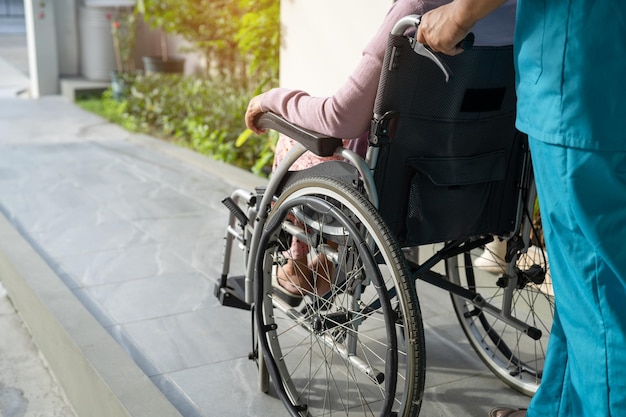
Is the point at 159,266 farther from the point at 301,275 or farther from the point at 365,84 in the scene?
the point at 365,84

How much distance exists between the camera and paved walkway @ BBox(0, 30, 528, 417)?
96.1 inches

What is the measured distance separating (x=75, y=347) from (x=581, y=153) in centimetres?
177

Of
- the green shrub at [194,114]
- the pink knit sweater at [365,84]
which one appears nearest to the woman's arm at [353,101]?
the pink knit sweater at [365,84]

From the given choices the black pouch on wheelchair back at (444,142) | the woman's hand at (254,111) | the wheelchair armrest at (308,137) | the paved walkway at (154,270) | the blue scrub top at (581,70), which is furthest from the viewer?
the paved walkway at (154,270)

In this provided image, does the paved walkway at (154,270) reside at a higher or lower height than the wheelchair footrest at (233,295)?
lower

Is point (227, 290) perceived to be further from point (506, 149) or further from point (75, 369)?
point (506, 149)

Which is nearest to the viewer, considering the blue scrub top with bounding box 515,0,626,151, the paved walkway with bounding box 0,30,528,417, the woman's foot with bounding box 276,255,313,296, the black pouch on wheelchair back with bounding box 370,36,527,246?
the blue scrub top with bounding box 515,0,626,151

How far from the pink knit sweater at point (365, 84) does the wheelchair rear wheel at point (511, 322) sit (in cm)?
66

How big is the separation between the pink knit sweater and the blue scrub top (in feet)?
1.31

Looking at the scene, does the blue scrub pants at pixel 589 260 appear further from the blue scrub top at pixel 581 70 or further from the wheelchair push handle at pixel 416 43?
the wheelchair push handle at pixel 416 43

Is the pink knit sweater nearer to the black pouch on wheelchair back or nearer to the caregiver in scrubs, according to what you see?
the black pouch on wheelchair back

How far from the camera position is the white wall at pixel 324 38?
374 cm

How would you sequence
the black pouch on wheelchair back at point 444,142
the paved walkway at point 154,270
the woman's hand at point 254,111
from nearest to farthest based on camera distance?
the black pouch on wheelchair back at point 444,142 → the woman's hand at point 254,111 → the paved walkway at point 154,270

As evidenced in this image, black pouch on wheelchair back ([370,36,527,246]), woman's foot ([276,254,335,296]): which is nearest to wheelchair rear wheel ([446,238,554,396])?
black pouch on wheelchair back ([370,36,527,246])
